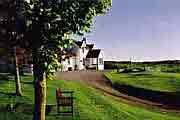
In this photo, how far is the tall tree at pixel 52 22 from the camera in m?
20.2

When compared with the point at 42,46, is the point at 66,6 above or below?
above

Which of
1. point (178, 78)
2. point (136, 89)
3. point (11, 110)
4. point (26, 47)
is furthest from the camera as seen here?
point (178, 78)

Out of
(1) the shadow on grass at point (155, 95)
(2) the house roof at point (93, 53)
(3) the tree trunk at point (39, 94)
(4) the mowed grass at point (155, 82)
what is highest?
(2) the house roof at point (93, 53)

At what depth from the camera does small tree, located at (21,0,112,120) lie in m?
20.2

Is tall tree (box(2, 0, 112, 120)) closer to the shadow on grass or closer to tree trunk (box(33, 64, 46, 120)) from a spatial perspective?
tree trunk (box(33, 64, 46, 120))

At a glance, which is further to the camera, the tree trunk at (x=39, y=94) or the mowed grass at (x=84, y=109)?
the mowed grass at (x=84, y=109)

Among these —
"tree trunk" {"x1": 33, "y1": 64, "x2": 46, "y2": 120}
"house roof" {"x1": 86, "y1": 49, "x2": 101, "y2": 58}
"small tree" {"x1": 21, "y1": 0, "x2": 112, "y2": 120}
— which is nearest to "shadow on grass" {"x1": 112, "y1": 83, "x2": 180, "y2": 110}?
"tree trunk" {"x1": 33, "y1": 64, "x2": 46, "y2": 120}

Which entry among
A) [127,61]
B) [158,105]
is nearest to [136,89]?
[158,105]

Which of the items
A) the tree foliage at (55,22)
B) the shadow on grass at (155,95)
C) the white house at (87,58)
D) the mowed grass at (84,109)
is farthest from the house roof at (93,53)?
the tree foliage at (55,22)

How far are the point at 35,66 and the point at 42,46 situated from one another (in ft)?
3.41

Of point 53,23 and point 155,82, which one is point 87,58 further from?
point 53,23

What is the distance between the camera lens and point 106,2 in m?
20.6

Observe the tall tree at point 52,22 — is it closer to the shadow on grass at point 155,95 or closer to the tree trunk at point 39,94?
the tree trunk at point 39,94

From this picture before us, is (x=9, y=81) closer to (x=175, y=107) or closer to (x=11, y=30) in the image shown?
(x=175, y=107)
